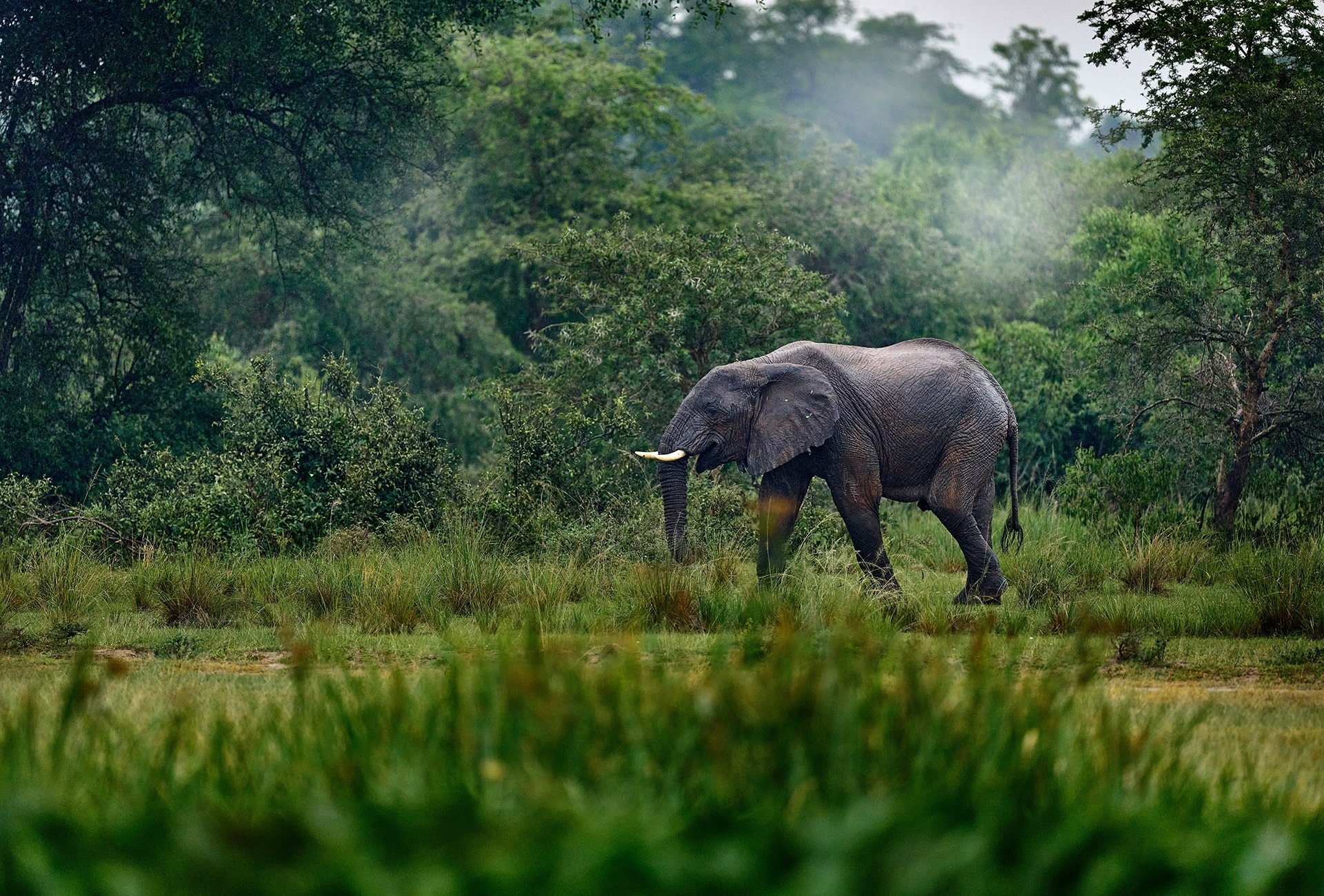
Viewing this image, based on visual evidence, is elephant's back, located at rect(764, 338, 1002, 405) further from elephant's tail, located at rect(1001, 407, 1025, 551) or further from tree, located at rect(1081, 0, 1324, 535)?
tree, located at rect(1081, 0, 1324, 535)

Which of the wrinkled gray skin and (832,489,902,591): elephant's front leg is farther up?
the wrinkled gray skin

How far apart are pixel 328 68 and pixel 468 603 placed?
9809 mm

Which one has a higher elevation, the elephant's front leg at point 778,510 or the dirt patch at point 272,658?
the elephant's front leg at point 778,510

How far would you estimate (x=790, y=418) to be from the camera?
1316 cm

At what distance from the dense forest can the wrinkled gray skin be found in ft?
8.31

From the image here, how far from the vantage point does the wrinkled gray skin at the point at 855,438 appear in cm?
1327

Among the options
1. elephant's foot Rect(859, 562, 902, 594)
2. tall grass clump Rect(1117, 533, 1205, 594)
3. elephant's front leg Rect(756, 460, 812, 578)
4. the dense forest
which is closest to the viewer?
elephant's foot Rect(859, 562, 902, 594)

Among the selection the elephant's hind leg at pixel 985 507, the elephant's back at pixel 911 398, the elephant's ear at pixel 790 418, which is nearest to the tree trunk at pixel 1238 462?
the elephant's hind leg at pixel 985 507

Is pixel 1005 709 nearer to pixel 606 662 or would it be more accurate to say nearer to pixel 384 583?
pixel 606 662

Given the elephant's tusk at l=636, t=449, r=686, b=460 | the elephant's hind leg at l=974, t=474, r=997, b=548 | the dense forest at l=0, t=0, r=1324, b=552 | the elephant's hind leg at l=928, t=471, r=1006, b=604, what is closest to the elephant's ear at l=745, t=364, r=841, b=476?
the elephant's tusk at l=636, t=449, r=686, b=460

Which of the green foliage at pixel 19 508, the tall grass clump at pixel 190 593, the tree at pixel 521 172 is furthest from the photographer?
the tree at pixel 521 172

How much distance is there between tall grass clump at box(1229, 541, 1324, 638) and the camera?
11492 mm

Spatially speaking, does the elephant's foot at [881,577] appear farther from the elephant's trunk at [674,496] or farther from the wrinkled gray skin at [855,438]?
the elephant's trunk at [674,496]

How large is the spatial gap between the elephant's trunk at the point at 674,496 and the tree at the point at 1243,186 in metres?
6.20
